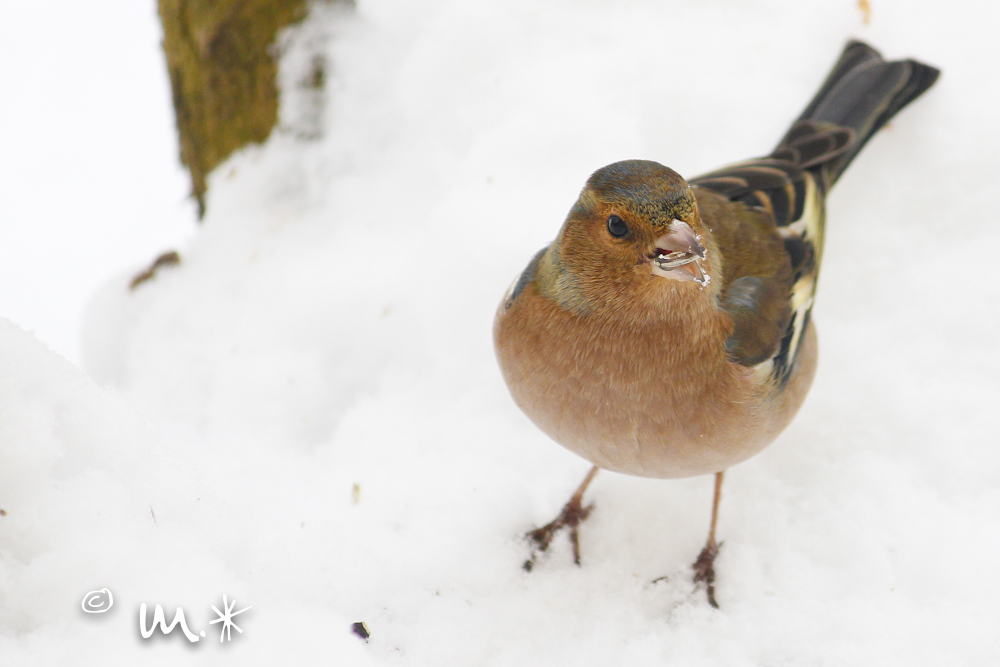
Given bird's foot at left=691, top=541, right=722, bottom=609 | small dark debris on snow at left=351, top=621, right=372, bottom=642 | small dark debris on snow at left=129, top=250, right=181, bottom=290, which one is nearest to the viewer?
small dark debris on snow at left=351, top=621, right=372, bottom=642

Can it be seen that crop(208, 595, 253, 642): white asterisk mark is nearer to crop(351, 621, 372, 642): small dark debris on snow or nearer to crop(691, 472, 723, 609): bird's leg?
crop(351, 621, 372, 642): small dark debris on snow

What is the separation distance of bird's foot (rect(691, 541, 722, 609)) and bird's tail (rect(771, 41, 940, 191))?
1313mm

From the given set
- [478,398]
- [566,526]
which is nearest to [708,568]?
[566,526]

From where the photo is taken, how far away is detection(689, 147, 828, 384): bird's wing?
209 centimetres

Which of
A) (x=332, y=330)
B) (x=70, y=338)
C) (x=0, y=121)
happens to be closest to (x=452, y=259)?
(x=332, y=330)

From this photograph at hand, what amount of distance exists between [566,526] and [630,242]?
3.40 feet

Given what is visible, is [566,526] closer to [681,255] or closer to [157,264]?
[681,255]

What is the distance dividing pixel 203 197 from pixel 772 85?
267 cm

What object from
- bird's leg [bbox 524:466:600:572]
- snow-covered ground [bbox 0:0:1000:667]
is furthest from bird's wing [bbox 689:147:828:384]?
bird's leg [bbox 524:466:600:572]

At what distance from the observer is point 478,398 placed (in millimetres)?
2787

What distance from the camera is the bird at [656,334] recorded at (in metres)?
1.84

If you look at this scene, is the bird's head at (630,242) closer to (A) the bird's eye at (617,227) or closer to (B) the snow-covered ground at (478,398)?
(A) the bird's eye at (617,227)

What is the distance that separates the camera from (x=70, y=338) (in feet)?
14.1

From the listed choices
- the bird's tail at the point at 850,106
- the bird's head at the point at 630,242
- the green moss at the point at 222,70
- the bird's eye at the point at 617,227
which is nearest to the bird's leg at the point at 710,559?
the bird's head at the point at 630,242
